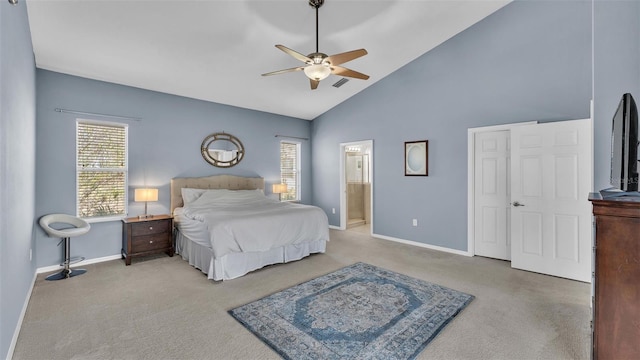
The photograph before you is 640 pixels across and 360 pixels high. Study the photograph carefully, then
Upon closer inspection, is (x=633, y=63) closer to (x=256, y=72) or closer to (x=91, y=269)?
(x=256, y=72)

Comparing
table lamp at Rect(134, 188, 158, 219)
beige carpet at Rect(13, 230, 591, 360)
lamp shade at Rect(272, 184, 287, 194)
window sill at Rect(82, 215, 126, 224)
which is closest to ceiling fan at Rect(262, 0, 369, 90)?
beige carpet at Rect(13, 230, 591, 360)

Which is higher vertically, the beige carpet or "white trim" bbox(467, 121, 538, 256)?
"white trim" bbox(467, 121, 538, 256)

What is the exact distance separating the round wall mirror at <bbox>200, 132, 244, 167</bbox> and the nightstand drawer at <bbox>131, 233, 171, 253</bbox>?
168 centimetres

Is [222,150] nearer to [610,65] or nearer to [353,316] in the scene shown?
[353,316]

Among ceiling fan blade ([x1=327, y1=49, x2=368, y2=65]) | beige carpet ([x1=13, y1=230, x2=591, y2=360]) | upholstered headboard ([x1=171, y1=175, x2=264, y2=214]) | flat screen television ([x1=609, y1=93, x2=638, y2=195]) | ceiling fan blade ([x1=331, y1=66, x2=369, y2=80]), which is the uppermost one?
ceiling fan blade ([x1=327, y1=49, x2=368, y2=65])

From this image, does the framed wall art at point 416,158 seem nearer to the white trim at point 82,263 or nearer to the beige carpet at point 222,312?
the beige carpet at point 222,312

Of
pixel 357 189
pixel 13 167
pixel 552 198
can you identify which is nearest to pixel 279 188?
pixel 357 189

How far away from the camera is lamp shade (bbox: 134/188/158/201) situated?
4277mm

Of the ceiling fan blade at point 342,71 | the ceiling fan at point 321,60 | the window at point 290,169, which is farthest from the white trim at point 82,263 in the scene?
the ceiling fan blade at point 342,71

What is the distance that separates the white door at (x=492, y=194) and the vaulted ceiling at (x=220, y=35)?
6.09 feet

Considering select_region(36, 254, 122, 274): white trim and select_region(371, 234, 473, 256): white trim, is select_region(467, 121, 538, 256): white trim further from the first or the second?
select_region(36, 254, 122, 274): white trim

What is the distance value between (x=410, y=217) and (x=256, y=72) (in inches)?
144

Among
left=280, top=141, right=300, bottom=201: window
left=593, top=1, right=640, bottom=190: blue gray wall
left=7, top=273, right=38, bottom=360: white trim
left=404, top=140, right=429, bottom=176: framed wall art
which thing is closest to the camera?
left=7, top=273, right=38, bottom=360: white trim

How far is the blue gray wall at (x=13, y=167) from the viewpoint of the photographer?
1871 mm
